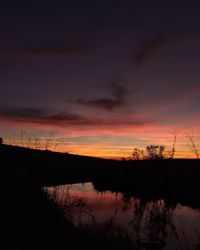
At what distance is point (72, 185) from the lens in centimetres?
2425

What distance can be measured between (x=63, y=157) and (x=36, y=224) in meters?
27.7

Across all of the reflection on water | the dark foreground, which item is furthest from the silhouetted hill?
the reflection on water

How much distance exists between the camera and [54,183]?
2289 centimetres

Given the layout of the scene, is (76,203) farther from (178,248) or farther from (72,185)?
(72,185)

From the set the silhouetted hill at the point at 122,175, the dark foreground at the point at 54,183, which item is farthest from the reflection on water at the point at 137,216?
the silhouetted hill at the point at 122,175

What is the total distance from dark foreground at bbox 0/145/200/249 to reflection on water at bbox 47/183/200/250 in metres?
1.03

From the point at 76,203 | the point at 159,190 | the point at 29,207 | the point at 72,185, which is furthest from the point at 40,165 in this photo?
the point at 29,207

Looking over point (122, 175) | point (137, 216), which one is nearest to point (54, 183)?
point (137, 216)

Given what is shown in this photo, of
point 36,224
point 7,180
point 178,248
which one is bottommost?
point 178,248

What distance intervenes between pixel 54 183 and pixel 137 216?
26.3 feet

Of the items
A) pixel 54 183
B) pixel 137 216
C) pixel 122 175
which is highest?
pixel 122 175

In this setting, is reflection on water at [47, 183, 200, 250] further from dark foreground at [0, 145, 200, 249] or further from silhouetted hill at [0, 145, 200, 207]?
silhouetted hill at [0, 145, 200, 207]

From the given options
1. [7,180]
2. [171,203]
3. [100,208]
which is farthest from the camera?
[171,203]

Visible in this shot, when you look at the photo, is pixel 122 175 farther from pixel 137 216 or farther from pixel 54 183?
pixel 137 216
